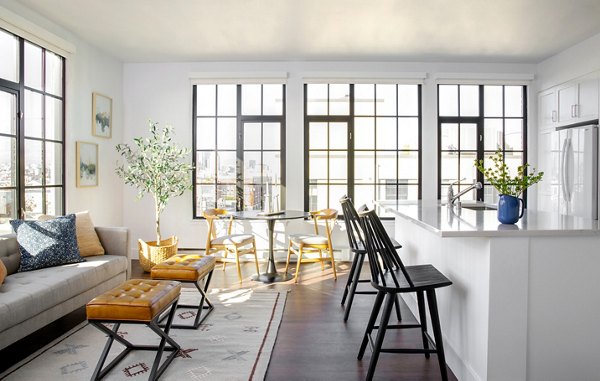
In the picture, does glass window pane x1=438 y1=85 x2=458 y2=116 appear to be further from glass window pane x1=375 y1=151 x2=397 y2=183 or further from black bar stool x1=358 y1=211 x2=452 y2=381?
black bar stool x1=358 y1=211 x2=452 y2=381

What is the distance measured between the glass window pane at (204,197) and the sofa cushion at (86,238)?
2.23 m

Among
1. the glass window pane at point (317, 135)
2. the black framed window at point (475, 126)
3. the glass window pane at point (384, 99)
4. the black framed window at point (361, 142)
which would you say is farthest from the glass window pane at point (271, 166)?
the black framed window at point (475, 126)

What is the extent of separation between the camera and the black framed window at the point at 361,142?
6242 mm

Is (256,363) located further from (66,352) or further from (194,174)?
(194,174)

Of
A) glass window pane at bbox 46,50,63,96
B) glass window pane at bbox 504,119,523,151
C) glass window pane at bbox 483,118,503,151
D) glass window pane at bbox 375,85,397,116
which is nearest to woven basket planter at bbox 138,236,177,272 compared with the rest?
glass window pane at bbox 46,50,63,96

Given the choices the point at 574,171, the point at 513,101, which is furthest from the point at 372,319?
the point at 513,101

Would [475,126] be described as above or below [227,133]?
above

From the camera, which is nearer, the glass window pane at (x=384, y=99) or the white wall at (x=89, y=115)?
the white wall at (x=89, y=115)

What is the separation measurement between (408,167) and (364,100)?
122 centimetres

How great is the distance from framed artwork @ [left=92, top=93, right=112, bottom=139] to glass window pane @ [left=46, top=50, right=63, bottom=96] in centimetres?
59

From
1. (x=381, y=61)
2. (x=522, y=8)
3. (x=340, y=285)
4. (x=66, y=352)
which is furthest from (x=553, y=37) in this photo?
(x=66, y=352)

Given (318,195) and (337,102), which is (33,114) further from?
(337,102)

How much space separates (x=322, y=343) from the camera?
3.03 m

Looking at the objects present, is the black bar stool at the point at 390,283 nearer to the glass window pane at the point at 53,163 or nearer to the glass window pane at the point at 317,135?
the glass window pane at the point at 317,135
